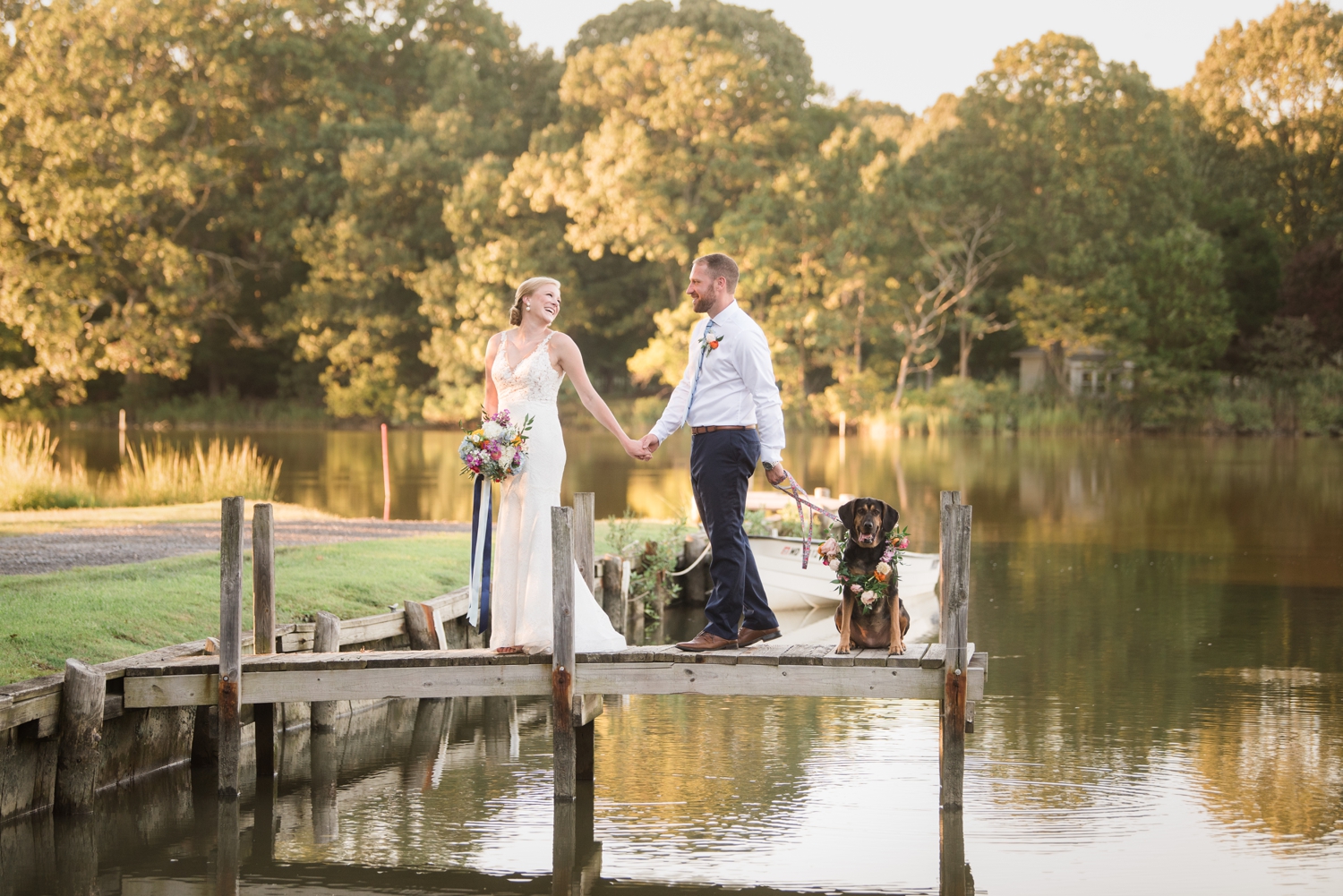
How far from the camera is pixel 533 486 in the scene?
8664mm

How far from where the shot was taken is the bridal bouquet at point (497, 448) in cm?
849

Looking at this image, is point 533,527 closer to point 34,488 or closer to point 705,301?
point 705,301

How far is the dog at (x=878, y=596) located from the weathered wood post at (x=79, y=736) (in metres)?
4.20

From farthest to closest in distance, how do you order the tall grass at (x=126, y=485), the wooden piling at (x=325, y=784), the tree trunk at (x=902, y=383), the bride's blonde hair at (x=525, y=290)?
the tree trunk at (x=902, y=383) → the tall grass at (x=126, y=485) → the wooden piling at (x=325, y=784) → the bride's blonde hair at (x=525, y=290)

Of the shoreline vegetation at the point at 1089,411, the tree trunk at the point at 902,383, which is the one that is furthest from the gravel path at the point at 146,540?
the tree trunk at the point at 902,383

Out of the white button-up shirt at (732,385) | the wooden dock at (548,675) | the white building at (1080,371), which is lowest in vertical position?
the wooden dock at (548,675)

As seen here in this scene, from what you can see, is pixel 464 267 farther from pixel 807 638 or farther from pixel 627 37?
pixel 807 638

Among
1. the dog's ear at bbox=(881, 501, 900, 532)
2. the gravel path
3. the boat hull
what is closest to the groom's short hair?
the dog's ear at bbox=(881, 501, 900, 532)

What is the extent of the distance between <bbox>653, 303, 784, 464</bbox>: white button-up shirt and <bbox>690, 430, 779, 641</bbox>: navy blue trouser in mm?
94

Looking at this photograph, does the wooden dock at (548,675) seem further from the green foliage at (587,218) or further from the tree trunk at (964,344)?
the tree trunk at (964,344)

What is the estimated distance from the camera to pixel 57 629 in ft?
32.8

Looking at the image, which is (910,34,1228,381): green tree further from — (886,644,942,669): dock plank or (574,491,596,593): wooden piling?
(886,644,942,669): dock plank

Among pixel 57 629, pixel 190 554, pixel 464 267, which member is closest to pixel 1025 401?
pixel 464 267

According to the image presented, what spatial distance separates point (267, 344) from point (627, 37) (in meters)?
20.8
